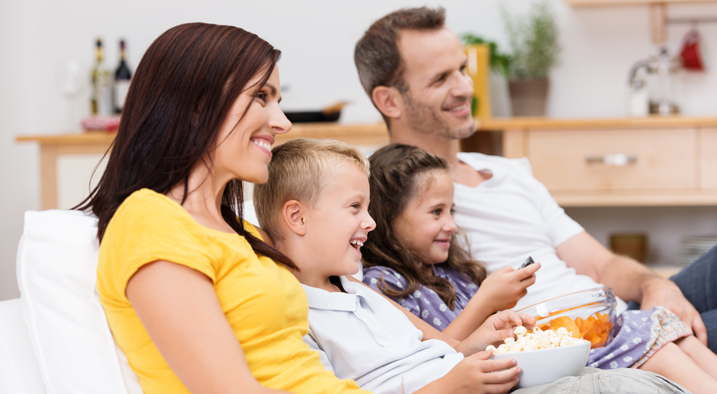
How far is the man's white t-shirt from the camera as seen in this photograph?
1.60 m

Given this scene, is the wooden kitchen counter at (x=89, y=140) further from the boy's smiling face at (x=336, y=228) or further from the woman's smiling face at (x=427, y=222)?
the boy's smiling face at (x=336, y=228)

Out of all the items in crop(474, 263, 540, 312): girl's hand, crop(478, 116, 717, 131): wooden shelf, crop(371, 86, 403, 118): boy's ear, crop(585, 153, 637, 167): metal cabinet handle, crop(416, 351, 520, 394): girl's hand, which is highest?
crop(371, 86, 403, 118): boy's ear

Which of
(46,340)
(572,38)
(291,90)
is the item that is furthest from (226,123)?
(572,38)

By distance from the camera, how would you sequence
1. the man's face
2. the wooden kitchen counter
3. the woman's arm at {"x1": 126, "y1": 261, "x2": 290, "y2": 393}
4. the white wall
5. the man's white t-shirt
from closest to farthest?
1. the woman's arm at {"x1": 126, "y1": 261, "x2": 290, "y2": 393}
2. the man's white t-shirt
3. the man's face
4. the wooden kitchen counter
5. the white wall

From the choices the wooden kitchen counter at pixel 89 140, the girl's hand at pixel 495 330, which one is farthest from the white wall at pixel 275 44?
the girl's hand at pixel 495 330

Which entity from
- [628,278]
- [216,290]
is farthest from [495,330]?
[628,278]

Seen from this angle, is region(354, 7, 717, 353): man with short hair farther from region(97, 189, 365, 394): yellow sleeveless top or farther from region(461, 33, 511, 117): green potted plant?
region(461, 33, 511, 117): green potted plant

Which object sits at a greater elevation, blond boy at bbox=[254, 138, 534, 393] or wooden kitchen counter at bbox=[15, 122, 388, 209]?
wooden kitchen counter at bbox=[15, 122, 388, 209]

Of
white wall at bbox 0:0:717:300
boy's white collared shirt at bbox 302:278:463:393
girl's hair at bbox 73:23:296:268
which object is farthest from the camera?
white wall at bbox 0:0:717:300

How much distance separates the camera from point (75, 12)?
11.3 ft

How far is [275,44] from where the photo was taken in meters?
3.34

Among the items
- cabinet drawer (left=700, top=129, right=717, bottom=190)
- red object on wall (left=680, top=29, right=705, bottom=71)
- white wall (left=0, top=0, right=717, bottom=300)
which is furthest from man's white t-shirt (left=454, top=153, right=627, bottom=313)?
red object on wall (left=680, top=29, right=705, bottom=71)

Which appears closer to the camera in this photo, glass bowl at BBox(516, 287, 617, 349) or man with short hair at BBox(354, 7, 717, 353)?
glass bowl at BBox(516, 287, 617, 349)

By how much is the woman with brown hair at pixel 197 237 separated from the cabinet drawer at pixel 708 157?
8.12 ft
